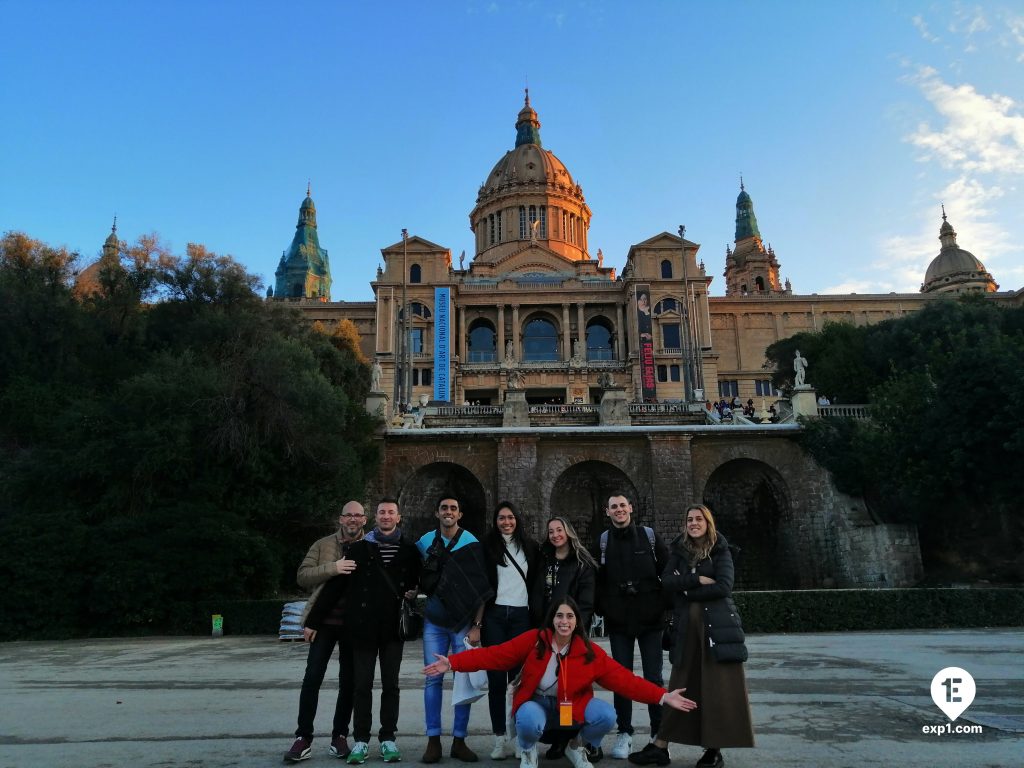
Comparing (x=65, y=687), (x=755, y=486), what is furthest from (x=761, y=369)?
(x=65, y=687)

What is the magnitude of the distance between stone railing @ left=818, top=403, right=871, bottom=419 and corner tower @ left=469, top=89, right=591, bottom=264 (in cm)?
4380

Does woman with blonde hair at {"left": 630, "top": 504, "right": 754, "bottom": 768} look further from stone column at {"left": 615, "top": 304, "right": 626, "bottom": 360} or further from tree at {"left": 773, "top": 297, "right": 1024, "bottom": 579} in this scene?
stone column at {"left": 615, "top": 304, "right": 626, "bottom": 360}

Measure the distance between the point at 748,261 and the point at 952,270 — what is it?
65.7 ft

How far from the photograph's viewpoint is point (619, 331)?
58.8 m

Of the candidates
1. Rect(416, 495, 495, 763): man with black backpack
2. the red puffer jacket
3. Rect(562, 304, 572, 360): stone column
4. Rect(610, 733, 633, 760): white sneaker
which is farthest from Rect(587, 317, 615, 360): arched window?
the red puffer jacket

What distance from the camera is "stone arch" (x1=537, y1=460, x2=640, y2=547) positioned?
2616 centimetres

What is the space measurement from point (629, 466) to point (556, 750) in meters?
20.5

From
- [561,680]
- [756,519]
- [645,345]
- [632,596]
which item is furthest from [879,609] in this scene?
[645,345]

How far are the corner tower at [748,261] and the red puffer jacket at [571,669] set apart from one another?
2909 inches

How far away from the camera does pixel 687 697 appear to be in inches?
196

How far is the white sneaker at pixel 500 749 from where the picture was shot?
5.18m

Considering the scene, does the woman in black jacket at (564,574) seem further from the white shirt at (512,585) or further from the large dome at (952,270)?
the large dome at (952,270)

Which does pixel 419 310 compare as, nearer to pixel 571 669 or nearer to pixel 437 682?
pixel 437 682

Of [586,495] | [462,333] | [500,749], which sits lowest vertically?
[500,749]
